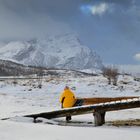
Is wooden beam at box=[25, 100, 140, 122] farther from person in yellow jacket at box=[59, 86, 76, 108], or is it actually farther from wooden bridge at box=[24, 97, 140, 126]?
person in yellow jacket at box=[59, 86, 76, 108]

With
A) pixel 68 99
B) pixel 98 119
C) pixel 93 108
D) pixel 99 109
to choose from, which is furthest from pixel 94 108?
pixel 68 99

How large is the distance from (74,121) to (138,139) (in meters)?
5.59

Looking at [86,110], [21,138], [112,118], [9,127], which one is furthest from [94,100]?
[21,138]

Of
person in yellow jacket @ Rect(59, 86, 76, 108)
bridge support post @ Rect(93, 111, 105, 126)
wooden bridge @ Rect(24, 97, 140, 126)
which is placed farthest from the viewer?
person in yellow jacket @ Rect(59, 86, 76, 108)

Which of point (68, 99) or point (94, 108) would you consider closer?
point (94, 108)

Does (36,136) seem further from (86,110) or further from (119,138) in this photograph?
(86,110)

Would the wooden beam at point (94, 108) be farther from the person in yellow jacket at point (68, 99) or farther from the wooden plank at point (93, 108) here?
the person in yellow jacket at point (68, 99)

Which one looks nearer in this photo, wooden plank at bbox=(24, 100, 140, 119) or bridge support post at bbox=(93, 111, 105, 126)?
→ wooden plank at bbox=(24, 100, 140, 119)

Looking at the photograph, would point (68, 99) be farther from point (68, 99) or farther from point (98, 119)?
point (98, 119)

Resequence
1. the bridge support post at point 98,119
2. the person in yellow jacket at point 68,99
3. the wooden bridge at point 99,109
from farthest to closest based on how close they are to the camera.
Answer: the person in yellow jacket at point 68,99, the bridge support post at point 98,119, the wooden bridge at point 99,109

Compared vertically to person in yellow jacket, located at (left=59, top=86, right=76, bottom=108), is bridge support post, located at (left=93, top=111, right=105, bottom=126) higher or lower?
lower

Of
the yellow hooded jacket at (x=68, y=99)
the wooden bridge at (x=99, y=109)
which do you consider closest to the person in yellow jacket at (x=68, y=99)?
the yellow hooded jacket at (x=68, y=99)

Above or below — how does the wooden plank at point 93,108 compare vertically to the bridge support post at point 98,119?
above

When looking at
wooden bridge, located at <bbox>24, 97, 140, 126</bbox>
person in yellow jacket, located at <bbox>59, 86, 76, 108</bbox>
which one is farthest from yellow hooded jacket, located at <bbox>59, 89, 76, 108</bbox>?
wooden bridge, located at <bbox>24, 97, 140, 126</bbox>
